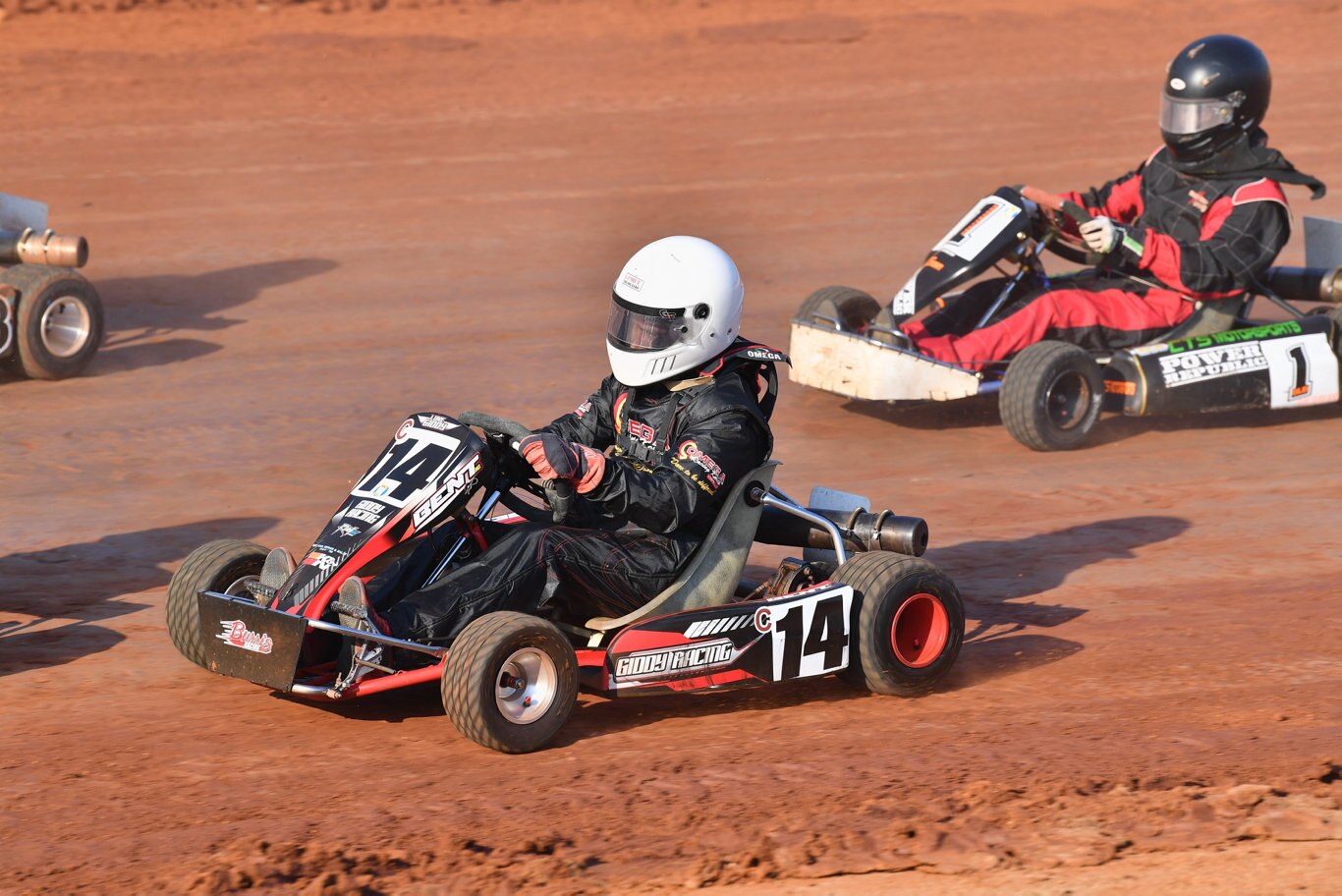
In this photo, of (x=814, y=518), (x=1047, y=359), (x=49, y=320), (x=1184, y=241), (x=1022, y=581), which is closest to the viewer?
(x=814, y=518)

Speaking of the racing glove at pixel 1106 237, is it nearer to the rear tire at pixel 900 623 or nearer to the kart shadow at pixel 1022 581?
the kart shadow at pixel 1022 581

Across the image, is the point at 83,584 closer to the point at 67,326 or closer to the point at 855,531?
the point at 855,531

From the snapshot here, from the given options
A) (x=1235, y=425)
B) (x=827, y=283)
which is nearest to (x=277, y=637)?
(x=1235, y=425)

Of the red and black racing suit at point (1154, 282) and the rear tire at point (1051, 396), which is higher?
the red and black racing suit at point (1154, 282)

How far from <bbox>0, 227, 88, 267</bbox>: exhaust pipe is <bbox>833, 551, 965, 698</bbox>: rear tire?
6.54 meters

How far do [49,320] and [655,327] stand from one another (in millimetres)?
5920

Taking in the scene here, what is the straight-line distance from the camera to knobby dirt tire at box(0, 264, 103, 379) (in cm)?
1002

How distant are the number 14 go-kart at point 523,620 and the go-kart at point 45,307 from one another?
5.17 m

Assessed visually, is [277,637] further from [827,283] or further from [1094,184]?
[1094,184]

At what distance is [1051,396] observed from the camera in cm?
872

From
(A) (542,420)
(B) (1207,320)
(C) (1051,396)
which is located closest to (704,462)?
(C) (1051,396)

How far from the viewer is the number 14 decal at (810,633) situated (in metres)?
5.27

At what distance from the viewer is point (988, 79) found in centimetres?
2131

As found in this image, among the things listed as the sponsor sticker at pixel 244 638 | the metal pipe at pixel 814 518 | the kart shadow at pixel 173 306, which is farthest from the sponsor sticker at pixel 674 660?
the kart shadow at pixel 173 306
